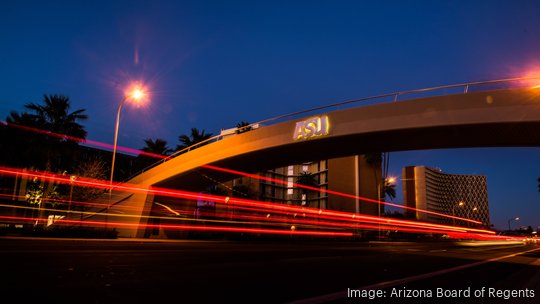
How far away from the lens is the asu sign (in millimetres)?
22453

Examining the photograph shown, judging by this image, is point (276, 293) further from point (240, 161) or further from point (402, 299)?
point (240, 161)

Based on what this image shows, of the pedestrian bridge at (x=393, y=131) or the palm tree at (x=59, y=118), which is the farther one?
the palm tree at (x=59, y=118)

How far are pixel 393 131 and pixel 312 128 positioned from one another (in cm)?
511

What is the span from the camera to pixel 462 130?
18.7 meters

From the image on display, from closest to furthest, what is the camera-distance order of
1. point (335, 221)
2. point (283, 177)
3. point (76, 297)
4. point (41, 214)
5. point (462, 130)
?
point (76, 297), point (462, 130), point (41, 214), point (335, 221), point (283, 177)

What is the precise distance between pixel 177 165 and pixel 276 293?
27526 millimetres

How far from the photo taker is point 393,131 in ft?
65.3

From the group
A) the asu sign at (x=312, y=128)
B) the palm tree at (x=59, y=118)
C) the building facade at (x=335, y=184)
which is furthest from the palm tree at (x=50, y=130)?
the building facade at (x=335, y=184)

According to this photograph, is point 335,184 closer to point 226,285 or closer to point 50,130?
point 50,130

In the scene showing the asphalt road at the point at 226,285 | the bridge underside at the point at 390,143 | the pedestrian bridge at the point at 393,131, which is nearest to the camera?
the asphalt road at the point at 226,285

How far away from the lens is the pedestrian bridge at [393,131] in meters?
17.2

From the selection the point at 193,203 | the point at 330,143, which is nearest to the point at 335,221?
the point at 193,203

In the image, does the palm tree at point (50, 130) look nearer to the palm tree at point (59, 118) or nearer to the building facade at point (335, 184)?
the palm tree at point (59, 118)

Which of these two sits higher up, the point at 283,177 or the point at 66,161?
the point at 283,177
